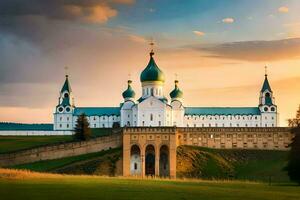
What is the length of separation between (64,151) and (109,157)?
A: 8031 millimetres

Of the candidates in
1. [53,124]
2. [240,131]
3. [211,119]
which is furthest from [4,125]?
[240,131]

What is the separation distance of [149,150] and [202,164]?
357 inches

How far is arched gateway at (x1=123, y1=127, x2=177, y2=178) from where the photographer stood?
289 ft

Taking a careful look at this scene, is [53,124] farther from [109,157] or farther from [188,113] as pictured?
[109,157]

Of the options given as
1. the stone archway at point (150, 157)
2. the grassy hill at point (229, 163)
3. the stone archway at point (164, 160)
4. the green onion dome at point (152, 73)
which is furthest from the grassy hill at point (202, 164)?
the green onion dome at point (152, 73)

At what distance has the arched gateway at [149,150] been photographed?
8812cm

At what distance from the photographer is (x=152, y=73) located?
118 metres

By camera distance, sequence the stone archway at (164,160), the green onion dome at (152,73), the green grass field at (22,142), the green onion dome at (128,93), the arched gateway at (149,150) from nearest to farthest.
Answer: the stone archway at (164,160) → the arched gateway at (149,150) → the green grass field at (22,142) → the green onion dome at (152,73) → the green onion dome at (128,93)

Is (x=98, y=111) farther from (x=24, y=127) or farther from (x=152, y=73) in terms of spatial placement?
(x=152, y=73)

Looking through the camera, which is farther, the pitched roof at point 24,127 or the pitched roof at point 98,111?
the pitched roof at point 98,111

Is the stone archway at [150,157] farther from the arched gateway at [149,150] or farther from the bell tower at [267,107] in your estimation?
the bell tower at [267,107]

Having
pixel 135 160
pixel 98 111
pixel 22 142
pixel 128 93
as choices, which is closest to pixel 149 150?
pixel 135 160

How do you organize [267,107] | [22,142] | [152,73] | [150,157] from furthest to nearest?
[267,107], [152,73], [22,142], [150,157]

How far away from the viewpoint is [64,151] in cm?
9150
